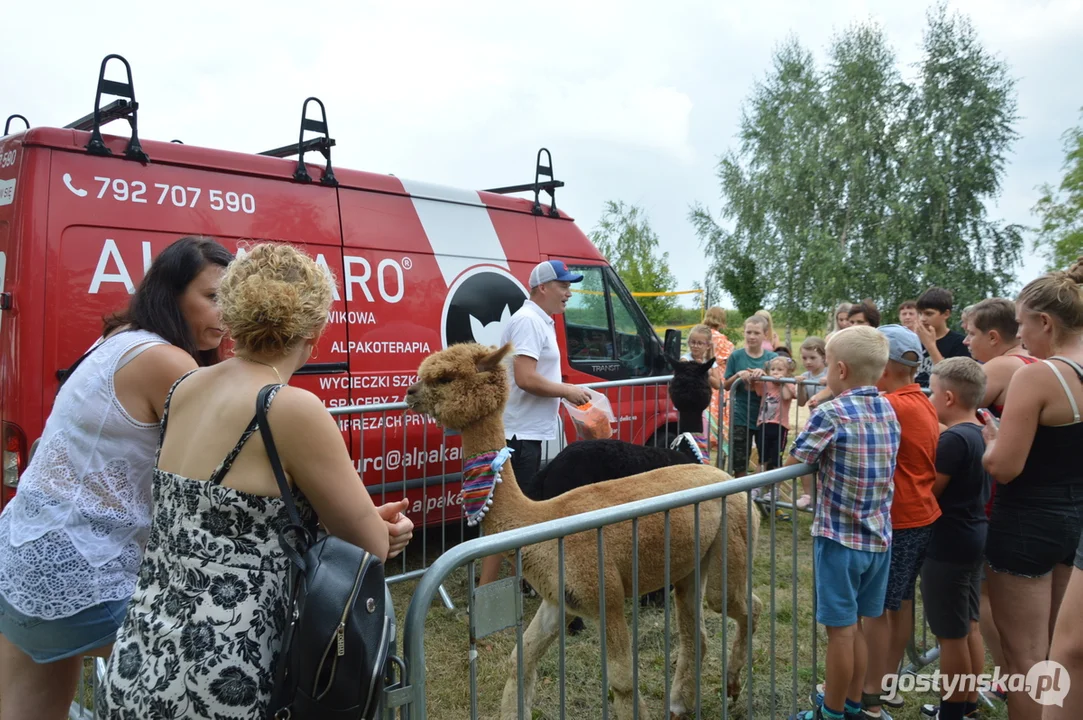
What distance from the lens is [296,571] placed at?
4.80 ft

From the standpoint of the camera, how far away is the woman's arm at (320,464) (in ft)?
4.86

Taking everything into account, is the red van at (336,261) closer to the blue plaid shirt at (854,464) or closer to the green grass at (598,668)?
the green grass at (598,668)

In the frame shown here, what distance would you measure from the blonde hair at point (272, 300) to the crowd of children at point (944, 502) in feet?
6.66

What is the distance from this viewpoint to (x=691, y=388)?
4922mm

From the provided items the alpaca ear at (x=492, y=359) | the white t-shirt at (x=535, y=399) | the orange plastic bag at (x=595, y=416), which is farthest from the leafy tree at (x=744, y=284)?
the alpaca ear at (x=492, y=359)

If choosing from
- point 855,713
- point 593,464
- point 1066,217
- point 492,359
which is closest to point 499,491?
point 492,359

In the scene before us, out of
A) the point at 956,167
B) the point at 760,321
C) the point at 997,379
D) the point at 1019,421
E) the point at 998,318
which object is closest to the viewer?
the point at 1019,421

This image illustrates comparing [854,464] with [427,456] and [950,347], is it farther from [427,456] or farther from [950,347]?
[950,347]

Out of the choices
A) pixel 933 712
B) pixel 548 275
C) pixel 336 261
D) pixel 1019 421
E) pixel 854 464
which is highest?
pixel 336 261

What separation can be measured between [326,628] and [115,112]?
3686 mm

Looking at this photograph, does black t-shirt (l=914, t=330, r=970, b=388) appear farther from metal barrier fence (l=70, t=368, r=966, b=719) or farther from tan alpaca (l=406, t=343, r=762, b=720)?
tan alpaca (l=406, t=343, r=762, b=720)

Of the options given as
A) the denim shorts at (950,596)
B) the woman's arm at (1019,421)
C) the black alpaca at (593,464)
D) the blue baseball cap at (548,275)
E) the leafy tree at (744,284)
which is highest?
the leafy tree at (744,284)

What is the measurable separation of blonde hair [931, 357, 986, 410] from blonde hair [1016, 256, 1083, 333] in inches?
13.5

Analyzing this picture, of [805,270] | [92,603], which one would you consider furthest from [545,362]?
[805,270]
